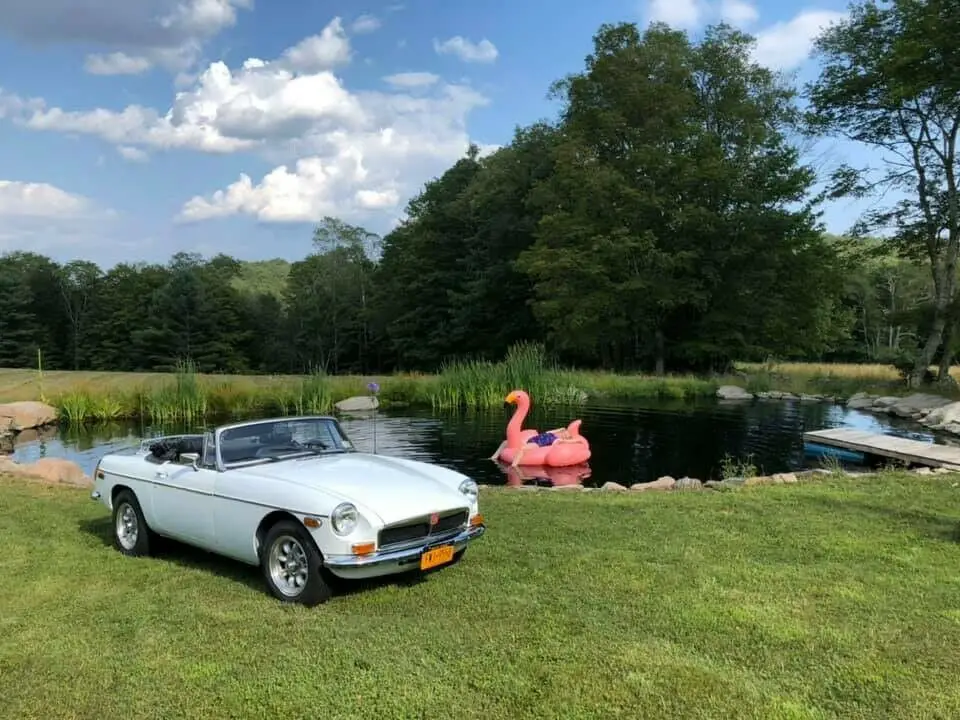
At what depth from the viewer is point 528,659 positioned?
434cm

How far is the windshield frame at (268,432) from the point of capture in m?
6.29

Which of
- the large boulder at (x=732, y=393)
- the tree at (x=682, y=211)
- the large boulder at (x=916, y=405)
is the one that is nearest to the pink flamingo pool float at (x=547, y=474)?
the large boulder at (x=916, y=405)

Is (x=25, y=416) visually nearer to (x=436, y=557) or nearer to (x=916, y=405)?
(x=436, y=557)

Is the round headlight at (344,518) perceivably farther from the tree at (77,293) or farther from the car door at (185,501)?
the tree at (77,293)

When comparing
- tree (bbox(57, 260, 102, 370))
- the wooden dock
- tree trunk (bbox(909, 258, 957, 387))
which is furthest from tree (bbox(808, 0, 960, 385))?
tree (bbox(57, 260, 102, 370))

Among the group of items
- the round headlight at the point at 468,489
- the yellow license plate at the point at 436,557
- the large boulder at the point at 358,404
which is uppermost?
the round headlight at the point at 468,489

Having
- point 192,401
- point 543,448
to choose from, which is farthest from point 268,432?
point 192,401

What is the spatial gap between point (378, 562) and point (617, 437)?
47.5 ft

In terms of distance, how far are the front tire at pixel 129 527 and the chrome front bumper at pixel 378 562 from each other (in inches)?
104

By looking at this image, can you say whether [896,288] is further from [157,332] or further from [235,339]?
[157,332]

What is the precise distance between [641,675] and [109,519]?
22.5 ft

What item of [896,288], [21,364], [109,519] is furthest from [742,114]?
[21,364]

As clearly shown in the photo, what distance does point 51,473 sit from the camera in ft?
39.4

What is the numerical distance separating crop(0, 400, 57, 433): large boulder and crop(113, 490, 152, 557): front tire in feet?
53.1
